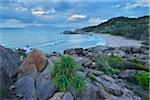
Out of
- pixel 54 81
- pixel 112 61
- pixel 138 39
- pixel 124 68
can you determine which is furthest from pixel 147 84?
pixel 138 39

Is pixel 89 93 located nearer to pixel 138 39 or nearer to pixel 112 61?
pixel 112 61

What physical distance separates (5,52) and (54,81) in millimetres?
3614

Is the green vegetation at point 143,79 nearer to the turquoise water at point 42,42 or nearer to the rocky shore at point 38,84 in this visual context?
the rocky shore at point 38,84

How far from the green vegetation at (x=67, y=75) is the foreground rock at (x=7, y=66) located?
262 centimetres

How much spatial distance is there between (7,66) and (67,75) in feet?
11.6

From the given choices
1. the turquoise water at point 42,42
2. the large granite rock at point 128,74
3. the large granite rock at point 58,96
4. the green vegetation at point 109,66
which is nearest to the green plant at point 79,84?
the large granite rock at point 58,96

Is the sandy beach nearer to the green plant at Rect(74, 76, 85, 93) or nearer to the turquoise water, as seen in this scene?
the turquoise water

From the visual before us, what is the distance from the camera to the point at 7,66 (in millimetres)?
15469

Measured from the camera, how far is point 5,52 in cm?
1583

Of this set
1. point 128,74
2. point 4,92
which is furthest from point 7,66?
point 128,74

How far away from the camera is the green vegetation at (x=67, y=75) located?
44.5 ft

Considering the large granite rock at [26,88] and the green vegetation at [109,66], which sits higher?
the large granite rock at [26,88]

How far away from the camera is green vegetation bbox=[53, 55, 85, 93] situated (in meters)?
13.6

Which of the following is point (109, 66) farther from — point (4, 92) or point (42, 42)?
point (42, 42)
